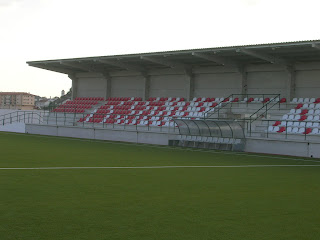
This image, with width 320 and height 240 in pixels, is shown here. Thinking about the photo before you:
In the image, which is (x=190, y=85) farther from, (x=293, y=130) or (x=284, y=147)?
(x=284, y=147)

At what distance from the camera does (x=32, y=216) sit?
6.30m

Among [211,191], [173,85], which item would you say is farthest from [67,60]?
[211,191]

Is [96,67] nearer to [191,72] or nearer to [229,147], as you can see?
[191,72]

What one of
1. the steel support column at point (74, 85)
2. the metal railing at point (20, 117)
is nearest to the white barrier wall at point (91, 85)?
the steel support column at point (74, 85)

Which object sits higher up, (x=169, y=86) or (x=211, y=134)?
(x=169, y=86)

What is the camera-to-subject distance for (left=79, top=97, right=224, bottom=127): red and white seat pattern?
28.7 m

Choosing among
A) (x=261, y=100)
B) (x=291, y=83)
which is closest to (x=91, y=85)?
(x=261, y=100)

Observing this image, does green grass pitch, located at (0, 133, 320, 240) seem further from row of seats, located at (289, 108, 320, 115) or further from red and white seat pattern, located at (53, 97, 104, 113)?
red and white seat pattern, located at (53, 97, 104, 113)

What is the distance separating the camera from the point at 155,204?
296 inches

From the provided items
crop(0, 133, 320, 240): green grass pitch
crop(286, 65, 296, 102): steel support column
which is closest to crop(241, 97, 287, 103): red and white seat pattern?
crop(286, 65, 296, 102): steel support column

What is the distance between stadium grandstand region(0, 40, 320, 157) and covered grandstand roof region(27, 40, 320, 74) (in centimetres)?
6

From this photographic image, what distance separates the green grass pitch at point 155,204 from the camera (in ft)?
18.8

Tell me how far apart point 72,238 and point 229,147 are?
17107 millimetres

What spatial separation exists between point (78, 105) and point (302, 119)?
65.2 feet
